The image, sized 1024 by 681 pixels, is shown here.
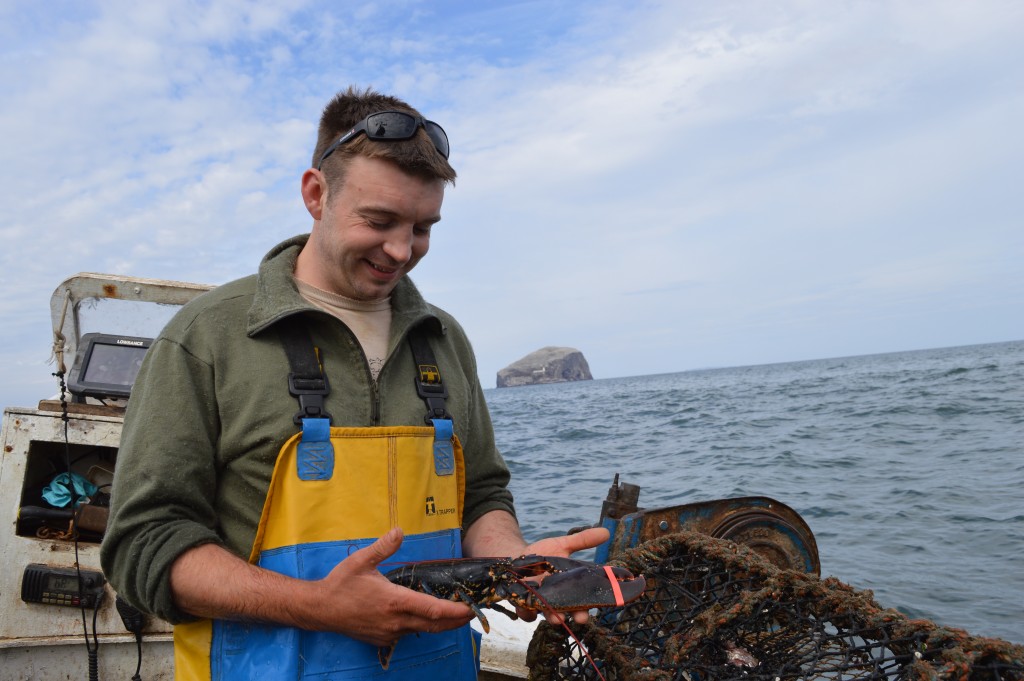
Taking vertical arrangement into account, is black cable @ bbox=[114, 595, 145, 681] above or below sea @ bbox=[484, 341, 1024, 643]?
above

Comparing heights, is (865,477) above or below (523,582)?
below

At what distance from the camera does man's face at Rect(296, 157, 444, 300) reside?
6.66 ft

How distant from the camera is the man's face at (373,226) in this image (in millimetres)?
2029

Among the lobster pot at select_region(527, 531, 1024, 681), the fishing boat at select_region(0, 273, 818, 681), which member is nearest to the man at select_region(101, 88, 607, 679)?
the lobster pot at select_region(527, 531, 1024, 681)

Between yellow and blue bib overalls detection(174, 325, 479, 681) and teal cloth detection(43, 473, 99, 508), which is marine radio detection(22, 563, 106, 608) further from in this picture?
yellow and blue bib overalls detection(174, 325, 479, 681)

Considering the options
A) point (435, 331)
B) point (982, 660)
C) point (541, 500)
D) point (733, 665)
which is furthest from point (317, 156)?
point (541, 500)

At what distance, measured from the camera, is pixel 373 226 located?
204cm

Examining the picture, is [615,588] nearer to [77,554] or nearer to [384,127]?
[384,127]

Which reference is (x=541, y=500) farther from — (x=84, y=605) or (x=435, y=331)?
(x=435, y=331)

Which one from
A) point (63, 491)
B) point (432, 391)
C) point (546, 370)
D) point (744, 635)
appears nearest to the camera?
point (432, 391)

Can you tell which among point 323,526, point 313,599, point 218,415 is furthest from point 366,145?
point 313,599

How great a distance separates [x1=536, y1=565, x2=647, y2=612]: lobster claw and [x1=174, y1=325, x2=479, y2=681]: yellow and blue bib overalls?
1.63 ft

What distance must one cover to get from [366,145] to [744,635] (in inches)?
74.7

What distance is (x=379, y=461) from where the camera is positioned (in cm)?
198
